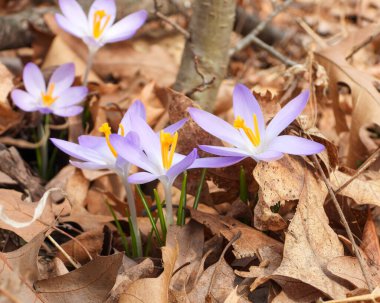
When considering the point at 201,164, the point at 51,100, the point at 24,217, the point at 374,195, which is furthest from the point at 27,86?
the point at 374,195

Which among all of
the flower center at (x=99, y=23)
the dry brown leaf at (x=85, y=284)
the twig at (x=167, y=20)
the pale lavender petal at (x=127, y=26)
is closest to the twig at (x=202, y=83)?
the twig at (x=167, y=20)

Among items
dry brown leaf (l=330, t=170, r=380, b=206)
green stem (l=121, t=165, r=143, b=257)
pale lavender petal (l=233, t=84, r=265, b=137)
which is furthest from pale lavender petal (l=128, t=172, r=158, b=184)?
dry brown leaf (l=330, t=170, r=380, b=206)

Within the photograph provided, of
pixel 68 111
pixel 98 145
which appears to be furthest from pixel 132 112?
pixel 68 111

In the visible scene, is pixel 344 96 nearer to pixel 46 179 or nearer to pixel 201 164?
pixel 46 179

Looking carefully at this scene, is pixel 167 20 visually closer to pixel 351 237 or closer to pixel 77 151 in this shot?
pixel 77 151

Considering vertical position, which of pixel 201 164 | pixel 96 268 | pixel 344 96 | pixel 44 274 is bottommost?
pixel 344 96

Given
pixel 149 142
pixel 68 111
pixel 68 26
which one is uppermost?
pixel 149 142
